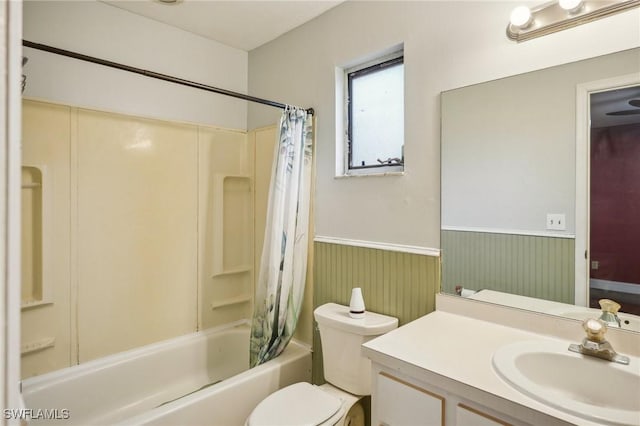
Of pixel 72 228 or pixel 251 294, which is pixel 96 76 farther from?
pixel 251 294

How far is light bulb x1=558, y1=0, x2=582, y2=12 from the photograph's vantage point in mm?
1248

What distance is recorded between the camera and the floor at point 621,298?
120 cm

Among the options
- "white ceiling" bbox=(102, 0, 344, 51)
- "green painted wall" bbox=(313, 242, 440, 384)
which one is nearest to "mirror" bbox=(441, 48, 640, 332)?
"green painted wall" bbox=(313, 242, 440, 384)

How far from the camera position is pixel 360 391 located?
5.68ft

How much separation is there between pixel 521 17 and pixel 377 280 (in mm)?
1329

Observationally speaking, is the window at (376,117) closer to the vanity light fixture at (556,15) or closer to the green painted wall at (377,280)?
the green painted wall at (377,280)

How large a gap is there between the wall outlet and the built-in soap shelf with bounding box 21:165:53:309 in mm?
2353

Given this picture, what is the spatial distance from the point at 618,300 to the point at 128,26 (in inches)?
111

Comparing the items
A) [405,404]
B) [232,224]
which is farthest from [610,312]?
[232,224]

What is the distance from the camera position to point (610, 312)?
4.08 feet

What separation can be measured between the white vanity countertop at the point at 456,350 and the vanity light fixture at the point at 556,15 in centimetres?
116

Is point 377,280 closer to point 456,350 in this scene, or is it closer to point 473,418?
point 456,350

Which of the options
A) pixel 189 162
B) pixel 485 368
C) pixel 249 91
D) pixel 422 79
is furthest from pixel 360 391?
pixel 249 91

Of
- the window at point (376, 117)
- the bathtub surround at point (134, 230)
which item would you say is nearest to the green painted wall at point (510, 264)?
the window at point (376, 117)
